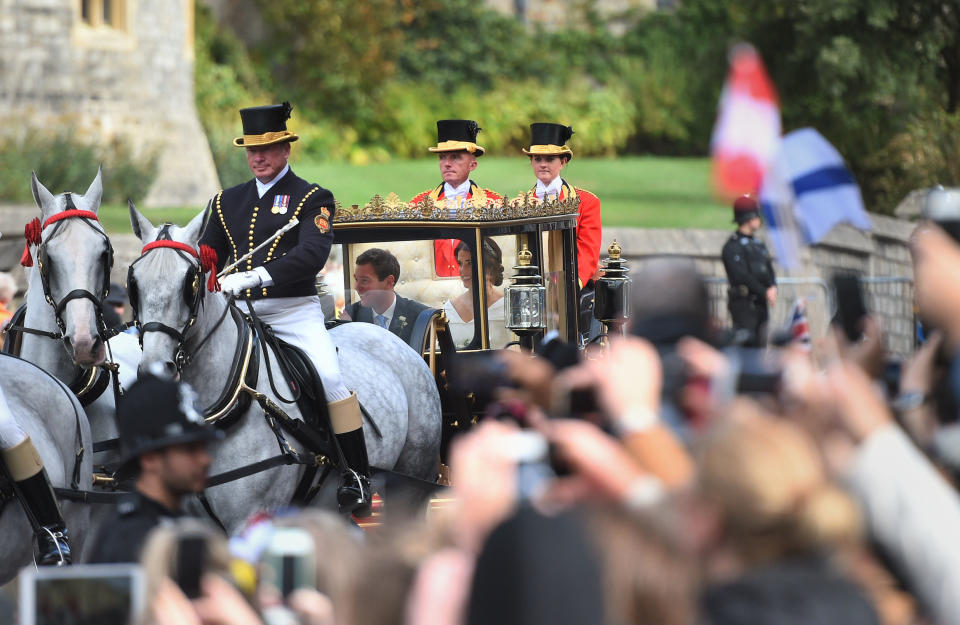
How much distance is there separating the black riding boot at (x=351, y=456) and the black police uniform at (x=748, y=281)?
6.88 m

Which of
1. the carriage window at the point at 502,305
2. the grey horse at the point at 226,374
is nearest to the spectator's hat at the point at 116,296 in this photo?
the carriage window at the point at 502,305

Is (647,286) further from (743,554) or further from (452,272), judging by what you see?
(452,272)

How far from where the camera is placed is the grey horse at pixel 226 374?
704cm

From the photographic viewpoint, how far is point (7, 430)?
260 inches

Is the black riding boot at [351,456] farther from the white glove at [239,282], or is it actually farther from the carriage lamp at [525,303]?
the carriage lamp at [525,303]

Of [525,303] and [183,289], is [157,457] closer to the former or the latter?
[183,289]

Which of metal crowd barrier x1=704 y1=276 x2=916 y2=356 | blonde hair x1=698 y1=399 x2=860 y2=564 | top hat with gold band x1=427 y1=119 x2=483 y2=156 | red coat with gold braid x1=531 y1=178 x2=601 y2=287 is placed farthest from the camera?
metal crowd barrier x1=704 y1=276 x2=916 y2=356

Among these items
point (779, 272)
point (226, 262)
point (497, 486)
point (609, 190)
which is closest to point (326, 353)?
point (226, 262)

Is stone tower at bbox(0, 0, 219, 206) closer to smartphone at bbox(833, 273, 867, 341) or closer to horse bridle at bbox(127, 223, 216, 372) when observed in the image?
horse bridle at bbox(127, 223, 216, 372)

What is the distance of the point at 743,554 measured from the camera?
3.05m

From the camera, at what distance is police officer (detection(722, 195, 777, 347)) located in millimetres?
14281

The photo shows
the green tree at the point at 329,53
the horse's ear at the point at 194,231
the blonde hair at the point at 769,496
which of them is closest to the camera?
the blonde hair at the point at 769,496

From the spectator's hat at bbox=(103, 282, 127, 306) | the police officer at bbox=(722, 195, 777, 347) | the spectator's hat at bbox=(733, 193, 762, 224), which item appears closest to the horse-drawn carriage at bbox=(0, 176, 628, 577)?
the spectator's hat at bbox=(103, 282, 127, 306)

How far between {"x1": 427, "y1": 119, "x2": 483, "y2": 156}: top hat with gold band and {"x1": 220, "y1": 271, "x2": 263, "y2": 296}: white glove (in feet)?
10.1
